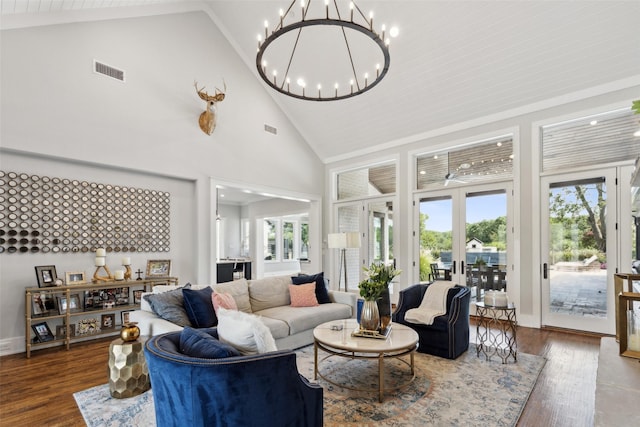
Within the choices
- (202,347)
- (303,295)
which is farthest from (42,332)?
(202,347)

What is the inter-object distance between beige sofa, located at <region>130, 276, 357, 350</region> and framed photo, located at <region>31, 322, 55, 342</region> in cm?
161

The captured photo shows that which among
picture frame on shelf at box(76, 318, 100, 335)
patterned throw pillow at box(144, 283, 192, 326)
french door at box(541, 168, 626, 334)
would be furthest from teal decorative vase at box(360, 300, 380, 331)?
picture frame on shelf at box(76, 318, 100, 335)

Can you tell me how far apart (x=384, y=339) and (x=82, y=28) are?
553 centimetres

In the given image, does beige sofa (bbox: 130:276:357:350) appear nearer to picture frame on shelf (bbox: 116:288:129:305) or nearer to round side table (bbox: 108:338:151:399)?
round side table (bbox: 108:338:151:399)

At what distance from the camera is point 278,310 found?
4.20 meters

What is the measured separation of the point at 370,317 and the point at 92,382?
271 centimetres

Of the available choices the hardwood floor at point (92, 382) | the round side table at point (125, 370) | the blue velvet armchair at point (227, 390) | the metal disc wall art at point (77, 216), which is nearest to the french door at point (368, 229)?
the hardwood floor at point (92, 382)

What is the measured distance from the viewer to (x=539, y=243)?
5.11 metres

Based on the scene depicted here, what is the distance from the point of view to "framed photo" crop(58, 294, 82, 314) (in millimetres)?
4254

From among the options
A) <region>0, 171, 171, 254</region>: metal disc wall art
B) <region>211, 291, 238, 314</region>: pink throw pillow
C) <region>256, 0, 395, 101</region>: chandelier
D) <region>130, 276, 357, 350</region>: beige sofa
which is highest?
<region>256, 0, 395, 101</region>: chandelier

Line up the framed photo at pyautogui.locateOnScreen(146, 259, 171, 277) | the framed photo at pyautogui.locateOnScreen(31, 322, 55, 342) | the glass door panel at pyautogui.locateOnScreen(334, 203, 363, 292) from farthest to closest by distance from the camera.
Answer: the glass door panel at pyautogui.locateOnScreen(334, 203, 363, 292)
the framed photo at pyautogui.locateOnScreen(146, 259, 171, 277)
the framed photo at pyautogui.locateOnScreen(31, 322, 55, 342)

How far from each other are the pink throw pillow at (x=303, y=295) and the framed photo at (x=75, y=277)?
279 centimetres

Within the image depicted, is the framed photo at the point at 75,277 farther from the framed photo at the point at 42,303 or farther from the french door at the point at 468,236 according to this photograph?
the french door at the point at 468,236

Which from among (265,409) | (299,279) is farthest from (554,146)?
(265,409)
